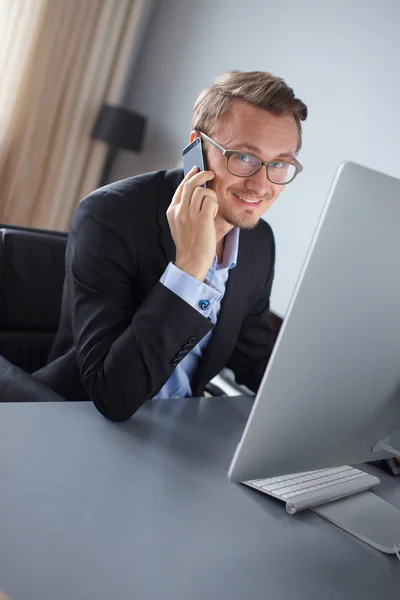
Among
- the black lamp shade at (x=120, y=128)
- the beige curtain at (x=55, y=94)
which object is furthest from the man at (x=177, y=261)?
the beige curtain at (x=55, y=94)

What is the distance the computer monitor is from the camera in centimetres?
89

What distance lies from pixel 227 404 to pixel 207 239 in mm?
451

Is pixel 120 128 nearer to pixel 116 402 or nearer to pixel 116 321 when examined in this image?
pixel 116 321

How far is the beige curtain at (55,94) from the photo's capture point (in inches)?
165

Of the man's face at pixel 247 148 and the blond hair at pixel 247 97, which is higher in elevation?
the blond hair at pixel 247 97

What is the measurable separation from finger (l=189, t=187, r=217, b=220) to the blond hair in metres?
0.24

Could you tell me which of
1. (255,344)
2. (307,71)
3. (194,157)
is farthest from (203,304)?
(307,71)

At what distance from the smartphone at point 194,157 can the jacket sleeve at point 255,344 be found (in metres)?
0.40

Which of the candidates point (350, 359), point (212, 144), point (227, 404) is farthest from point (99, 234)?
point (350, 359)

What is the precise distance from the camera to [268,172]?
1688mm

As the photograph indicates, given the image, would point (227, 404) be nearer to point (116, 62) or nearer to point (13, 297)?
point (13, 297)

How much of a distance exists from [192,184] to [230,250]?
0.30 m

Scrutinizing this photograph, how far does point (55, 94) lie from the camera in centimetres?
439

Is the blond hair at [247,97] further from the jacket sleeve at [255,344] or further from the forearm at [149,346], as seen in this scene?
the forearm at [149,346]
